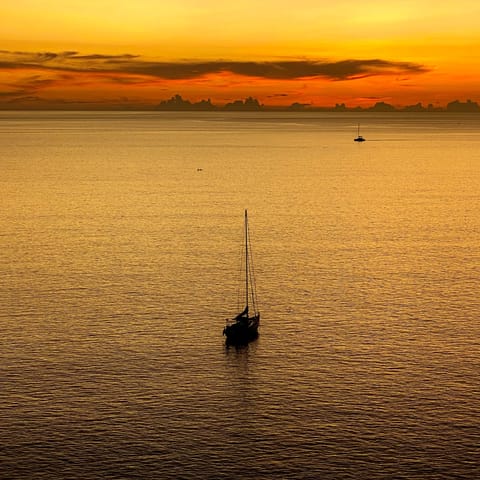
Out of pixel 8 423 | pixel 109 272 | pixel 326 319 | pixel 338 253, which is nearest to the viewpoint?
pixel 8 423

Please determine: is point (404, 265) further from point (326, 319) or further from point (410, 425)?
point (410, 425)

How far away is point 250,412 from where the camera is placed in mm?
84750

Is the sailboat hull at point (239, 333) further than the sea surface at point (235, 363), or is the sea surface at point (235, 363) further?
the sailboat hull at point (239, 333)

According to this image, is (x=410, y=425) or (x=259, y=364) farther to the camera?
(x=259, y=364)

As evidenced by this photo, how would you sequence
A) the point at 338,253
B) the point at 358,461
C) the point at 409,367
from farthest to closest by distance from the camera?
1. the point at 338,253
2. the point at 409,367
3. the point at 358,461

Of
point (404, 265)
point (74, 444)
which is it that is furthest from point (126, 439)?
point (404, 265)

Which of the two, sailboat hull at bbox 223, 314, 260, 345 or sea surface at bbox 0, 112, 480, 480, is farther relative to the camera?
sailboat hull at bbox 223, 314, 260, 345

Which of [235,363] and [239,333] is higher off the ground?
[239,333]

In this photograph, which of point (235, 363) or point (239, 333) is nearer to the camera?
point (235, 363)

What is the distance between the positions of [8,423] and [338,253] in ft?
290

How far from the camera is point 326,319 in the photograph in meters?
115

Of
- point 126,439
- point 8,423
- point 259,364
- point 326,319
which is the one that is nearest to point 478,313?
point 326,319

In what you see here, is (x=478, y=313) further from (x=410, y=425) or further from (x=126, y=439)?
(x=126, y=439)

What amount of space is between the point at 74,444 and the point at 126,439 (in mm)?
5074
